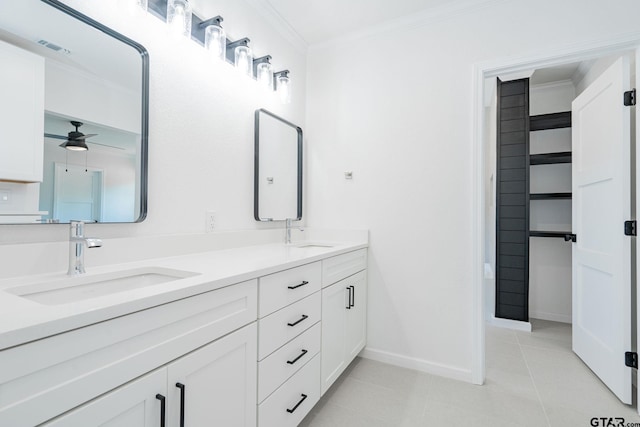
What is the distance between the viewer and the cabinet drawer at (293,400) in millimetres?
1233

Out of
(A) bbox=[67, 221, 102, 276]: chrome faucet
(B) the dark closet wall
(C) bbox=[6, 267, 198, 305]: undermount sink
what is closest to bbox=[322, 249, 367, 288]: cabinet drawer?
(C) bbox=[6, 267, 198, 305]: undermount sink

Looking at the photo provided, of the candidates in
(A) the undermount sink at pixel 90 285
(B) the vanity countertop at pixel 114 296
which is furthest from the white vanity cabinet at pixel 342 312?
(A) the undermount sink at pixel 90 285

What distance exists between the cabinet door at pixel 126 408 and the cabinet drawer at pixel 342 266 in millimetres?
1006

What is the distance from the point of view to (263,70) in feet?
6.75

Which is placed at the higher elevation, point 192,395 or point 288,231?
point 288,231

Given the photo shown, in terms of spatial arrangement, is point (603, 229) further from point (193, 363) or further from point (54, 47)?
point (54, 47)

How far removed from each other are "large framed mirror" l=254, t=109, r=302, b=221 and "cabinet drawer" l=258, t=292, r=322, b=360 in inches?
29.8

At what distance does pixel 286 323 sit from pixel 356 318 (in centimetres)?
91

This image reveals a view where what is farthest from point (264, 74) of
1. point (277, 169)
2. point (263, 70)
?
point (277, 169)

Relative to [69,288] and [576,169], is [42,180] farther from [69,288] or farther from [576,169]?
[576,169]

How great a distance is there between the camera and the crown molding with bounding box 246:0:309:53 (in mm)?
2045

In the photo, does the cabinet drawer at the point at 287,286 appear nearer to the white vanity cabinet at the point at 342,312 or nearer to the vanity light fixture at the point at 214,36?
the white vanity cabinet at the point at 342,312

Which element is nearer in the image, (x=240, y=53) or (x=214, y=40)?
(x=214, y=40)

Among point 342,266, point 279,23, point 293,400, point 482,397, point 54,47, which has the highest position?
point 279,23
